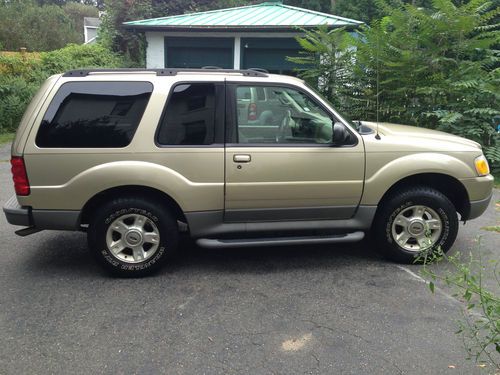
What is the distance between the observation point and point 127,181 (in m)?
4.18

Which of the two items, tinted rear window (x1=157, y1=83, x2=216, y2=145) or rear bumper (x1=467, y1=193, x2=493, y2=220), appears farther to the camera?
rear bumper (x1=467, y1=193, x2=493, y2=220)

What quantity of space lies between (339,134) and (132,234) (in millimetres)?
2094

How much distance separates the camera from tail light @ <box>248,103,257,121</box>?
4438 millimetres

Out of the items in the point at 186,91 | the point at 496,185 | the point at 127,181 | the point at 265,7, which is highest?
the point at 265,7

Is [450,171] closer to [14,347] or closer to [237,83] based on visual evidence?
[237,83]

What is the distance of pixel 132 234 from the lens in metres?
4.32

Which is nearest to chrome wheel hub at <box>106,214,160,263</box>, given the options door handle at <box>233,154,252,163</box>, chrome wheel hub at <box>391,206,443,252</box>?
door handle at <box>233,154,252,163</box>

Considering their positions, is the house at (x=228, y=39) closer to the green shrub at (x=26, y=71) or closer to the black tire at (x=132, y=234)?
the green shrub at (x=26, y=71)

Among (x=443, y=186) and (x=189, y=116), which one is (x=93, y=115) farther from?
(x=443, y=186)

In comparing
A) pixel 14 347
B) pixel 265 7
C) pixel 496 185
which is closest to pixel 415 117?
pixel 496 185

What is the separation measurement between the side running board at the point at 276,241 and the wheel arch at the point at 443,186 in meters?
0.47

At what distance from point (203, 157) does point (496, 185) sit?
649 centimetres

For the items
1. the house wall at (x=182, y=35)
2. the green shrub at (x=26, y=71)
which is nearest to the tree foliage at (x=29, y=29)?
the green shrub at (x=26, y=71)

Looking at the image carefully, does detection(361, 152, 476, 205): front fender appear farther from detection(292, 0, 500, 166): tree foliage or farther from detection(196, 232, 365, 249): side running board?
detection(292, 0, 500, 166): tree foliage
